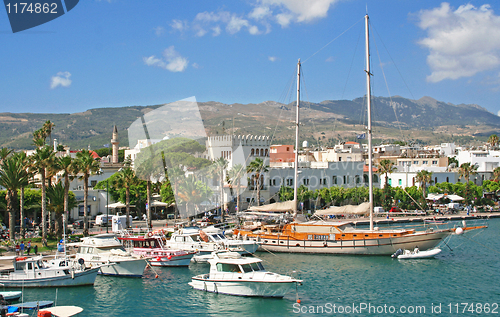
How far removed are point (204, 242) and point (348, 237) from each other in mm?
12326

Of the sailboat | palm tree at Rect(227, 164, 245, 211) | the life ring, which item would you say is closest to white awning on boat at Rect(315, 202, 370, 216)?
the sailboat

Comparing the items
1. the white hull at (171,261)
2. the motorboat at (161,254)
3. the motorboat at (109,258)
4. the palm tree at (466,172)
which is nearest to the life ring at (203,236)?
the motorboat at (161,254)

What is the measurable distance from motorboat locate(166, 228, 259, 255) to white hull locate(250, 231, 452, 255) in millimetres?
4798

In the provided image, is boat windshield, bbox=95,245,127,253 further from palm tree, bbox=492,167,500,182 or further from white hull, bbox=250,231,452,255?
palm tree, bbox=492,167,500,182

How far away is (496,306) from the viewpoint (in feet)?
77.3

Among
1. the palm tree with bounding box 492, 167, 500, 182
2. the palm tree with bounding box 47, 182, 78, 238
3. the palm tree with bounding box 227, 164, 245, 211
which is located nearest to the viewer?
the palm tree with bounding box 47, 182, 78, 238

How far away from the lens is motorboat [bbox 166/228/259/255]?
36.7 meters

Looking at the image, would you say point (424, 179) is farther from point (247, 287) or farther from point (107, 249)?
point (107, 249)

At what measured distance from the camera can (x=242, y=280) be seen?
2491 cm

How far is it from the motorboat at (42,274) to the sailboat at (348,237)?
17407 mm

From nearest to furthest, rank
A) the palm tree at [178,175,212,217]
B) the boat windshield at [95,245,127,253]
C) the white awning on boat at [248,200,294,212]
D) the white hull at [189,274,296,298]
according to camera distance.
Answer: the white hull at [189,274,296,298]
the boat windshield at [95,245,127,253]
the white awning on boat at [248,200,294,212]
the palm tree at [178,175,212,217]

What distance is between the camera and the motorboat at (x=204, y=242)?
3672cm

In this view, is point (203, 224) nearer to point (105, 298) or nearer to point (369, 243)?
point (369, 243)

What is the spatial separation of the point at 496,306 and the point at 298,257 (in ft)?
56.2
